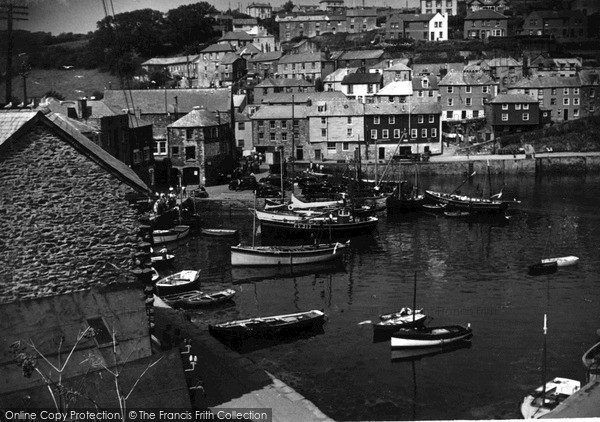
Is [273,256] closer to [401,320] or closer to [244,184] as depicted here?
[401,320]

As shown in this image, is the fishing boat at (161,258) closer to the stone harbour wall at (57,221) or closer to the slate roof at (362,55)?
the stone harbour wall at (57,221)

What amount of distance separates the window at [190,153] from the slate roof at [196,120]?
32.3 inches

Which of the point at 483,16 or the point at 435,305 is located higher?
the point at 483,16

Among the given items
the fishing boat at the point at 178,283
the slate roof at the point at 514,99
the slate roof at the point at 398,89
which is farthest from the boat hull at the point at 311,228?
the slate roof at the point at 514,99

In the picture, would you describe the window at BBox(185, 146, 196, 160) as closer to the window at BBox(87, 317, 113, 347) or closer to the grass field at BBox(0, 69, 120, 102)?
the grass field at BBox(0, 69, 120, 102)

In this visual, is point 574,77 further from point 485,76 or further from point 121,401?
point 121,401

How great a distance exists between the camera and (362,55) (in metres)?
47.8

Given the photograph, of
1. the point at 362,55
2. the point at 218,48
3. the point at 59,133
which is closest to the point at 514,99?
the point at 362,55

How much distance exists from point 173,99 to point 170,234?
40.3 feet

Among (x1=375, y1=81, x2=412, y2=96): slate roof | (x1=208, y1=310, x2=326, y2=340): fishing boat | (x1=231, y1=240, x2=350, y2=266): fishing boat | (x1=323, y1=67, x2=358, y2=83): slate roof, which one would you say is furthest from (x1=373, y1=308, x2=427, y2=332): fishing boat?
(x1=323, y1=67, x2=358, y2=83): slate roof

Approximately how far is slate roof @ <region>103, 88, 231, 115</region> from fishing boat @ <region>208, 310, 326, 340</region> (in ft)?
59.6

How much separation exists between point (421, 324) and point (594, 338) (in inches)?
108

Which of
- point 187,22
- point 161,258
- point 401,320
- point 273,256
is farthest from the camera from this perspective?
point 187,22

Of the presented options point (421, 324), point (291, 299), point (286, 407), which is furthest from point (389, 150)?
point (286, 407)
